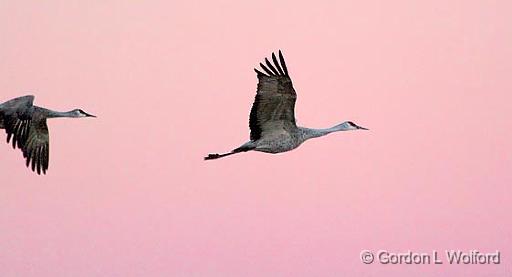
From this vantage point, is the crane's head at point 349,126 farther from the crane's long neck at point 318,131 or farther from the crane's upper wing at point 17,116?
the crane's upper wing at point 17,116

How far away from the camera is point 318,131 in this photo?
27344 millimetres

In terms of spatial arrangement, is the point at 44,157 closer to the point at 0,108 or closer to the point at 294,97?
the point at 0,108

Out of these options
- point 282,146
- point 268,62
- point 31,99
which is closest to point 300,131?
point 282,146

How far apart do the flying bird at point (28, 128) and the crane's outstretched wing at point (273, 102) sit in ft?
16.7

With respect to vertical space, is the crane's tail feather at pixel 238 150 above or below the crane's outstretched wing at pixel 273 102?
below

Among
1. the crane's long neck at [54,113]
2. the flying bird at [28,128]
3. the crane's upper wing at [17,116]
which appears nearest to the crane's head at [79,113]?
the crane's long neck at [54,113]

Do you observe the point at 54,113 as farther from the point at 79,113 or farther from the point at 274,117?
the point at 274,117

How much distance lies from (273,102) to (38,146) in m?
5.95

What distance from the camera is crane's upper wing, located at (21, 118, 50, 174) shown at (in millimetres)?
28734

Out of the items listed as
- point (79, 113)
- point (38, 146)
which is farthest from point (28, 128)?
point (79, 113)

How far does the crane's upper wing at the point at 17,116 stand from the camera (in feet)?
91.3

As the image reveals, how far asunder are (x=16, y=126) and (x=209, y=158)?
14.7ft

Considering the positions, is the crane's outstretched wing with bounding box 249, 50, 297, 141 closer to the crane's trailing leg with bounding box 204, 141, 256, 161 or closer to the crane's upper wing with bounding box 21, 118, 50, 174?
the crane's trailing leg with bounding box 204, 141, 256, 161

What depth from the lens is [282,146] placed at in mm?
26406
